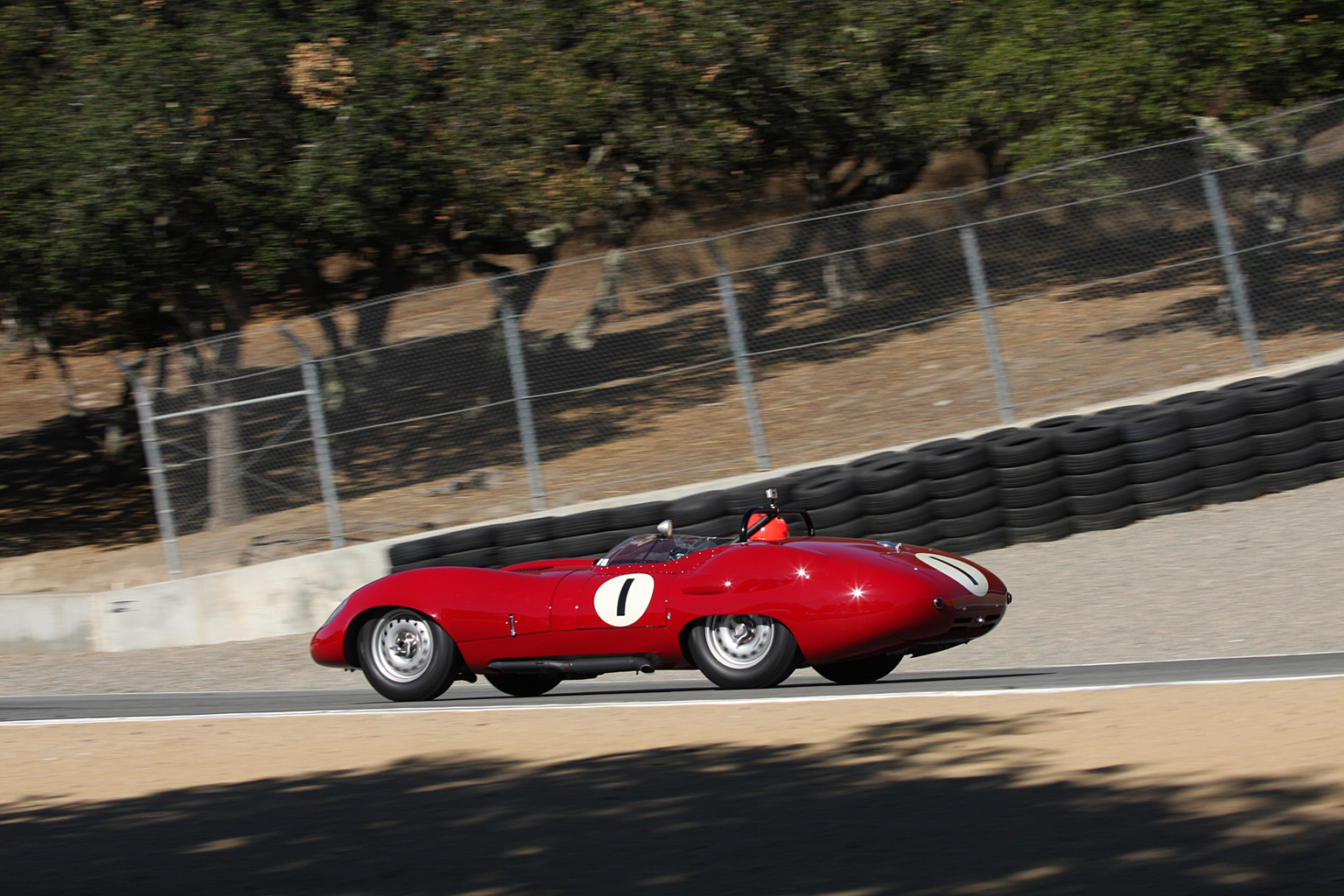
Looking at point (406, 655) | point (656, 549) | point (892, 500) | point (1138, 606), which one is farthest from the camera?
point (892, 500)

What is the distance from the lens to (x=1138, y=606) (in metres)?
9.52

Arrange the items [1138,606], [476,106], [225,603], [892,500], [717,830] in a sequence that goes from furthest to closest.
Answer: [476,106] < [225,603] < [892,500] < [1138,606] < [717,830]

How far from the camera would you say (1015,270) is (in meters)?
13.1

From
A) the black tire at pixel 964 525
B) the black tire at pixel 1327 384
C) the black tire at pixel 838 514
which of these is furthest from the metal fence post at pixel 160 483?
the black tire at pixel 1327 384

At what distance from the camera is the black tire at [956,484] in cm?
1111

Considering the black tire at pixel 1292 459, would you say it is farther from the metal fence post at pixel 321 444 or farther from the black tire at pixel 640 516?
the metal fence post at pixel 321 444

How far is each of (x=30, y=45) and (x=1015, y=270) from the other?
39.0 ft

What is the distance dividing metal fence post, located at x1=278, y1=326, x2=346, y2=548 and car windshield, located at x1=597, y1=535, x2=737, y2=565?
18.8 ft

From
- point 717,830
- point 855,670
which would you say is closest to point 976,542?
point 855,670

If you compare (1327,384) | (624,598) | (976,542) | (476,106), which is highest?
(476,106)

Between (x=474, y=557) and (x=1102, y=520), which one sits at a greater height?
(x=474, y=557)

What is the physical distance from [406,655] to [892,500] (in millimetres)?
4344

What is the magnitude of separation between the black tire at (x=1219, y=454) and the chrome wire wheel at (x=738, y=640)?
550 cm

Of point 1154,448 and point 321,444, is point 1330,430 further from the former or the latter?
point 321,444
